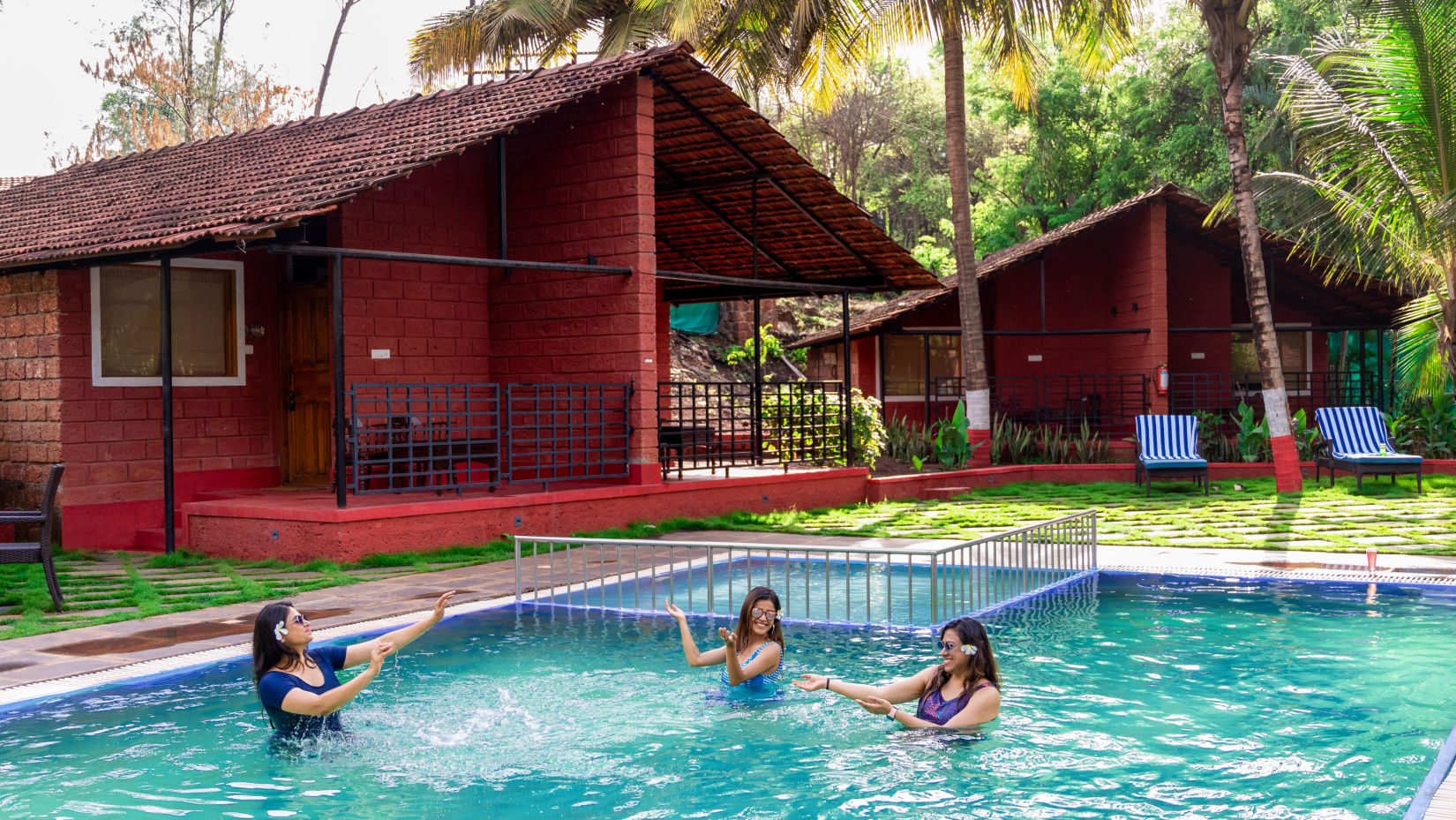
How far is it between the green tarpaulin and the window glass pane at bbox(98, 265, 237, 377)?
26.7 ft

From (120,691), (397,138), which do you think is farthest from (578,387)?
(120,691)

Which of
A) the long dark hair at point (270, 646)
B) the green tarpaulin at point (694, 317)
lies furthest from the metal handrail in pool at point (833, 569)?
the green tarpaulin at point (694, 317)

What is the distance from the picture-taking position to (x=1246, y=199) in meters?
16.7

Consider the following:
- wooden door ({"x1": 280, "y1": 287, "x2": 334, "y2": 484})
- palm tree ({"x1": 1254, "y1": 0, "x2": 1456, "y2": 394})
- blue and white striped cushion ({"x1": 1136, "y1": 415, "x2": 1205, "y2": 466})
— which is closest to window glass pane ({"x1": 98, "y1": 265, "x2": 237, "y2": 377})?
wooden door ({"x1": 280, "y1": 287, "x2": 334, "y2": 484})

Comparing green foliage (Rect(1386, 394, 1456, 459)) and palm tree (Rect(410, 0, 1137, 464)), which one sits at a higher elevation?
palm tree (Rect(410, 0, 1137, 464))

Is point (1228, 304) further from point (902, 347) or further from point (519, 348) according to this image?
point (519, 348)

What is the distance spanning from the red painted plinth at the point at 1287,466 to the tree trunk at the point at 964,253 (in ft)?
13.9

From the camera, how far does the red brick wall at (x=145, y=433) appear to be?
12.3m

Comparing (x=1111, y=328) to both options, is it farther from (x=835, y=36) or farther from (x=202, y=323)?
(x=202, y=323)

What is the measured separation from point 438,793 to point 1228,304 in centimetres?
2171

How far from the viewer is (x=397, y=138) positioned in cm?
1298

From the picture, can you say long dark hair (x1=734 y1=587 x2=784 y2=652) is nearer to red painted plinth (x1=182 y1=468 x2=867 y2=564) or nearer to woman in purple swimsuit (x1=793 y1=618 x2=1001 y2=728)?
woman in purple swimsuit (x1=793 y1=618 x2=1001 y2=728)

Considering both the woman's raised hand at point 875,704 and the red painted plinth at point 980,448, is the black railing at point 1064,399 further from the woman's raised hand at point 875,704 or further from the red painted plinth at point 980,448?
the woman's raised hand at point 875,704

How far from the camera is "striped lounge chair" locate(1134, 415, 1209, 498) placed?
Result: 17.6 m
